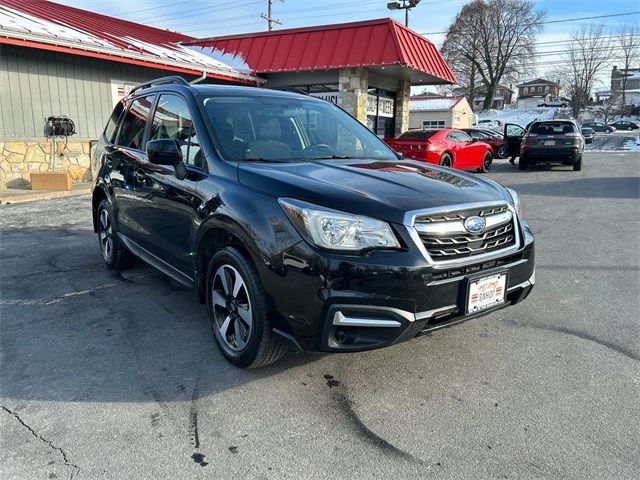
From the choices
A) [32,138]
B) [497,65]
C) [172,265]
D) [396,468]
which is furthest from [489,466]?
[497,65]

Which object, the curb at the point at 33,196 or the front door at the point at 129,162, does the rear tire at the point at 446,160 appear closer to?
the curb at the point at 33,196

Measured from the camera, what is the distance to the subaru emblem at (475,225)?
2.82 metres

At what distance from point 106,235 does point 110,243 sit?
181mm

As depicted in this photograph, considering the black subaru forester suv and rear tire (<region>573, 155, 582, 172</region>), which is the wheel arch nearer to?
the black subaru forester suv

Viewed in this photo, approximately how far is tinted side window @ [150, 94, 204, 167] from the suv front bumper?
1.27 m

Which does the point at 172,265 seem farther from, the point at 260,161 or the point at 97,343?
the point at 260,161

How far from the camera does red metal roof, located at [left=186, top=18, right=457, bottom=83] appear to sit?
575 inches

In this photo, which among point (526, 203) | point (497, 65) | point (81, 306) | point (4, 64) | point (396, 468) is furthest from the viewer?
point (497, 65)

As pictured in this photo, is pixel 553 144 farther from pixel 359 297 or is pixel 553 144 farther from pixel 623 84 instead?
pixel 623 84

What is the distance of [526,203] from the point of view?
381 inches

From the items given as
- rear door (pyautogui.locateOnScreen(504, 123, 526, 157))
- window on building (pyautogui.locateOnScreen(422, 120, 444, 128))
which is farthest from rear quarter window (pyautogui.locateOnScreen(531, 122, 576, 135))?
window on building (pyautogui.locateOnScreen(422, 120, 444, 128))

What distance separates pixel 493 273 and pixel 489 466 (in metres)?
1.04

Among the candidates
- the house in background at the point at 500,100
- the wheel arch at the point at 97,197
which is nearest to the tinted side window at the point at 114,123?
the wheel arch at the point at 97,197

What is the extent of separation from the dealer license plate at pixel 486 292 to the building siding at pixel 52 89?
37.9 ft
